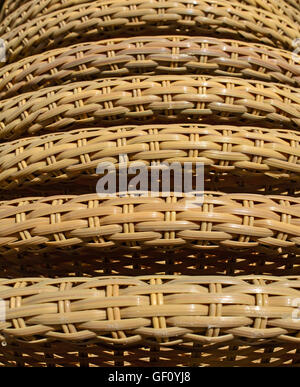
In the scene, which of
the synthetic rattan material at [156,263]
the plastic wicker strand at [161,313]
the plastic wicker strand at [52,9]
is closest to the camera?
the plastic wicker strand at [161,313]

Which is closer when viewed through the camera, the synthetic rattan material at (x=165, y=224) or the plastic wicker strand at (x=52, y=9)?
the synthetic rattan material at (x=165, y=224)

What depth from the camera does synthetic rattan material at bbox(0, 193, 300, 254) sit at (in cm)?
Result: 44

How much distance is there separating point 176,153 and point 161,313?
19 centimetres

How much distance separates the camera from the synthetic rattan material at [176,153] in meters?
0.47

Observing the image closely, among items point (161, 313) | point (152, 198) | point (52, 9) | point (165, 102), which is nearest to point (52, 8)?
point (52, 9)

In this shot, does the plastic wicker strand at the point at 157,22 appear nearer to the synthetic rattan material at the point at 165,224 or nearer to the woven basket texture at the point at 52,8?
the woven basket texture at the point at 52,8

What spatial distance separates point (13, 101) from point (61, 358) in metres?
0.37

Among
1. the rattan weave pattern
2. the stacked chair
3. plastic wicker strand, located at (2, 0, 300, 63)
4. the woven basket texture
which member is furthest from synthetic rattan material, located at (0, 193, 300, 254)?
the woven basket texture

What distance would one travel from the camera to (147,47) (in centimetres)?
56

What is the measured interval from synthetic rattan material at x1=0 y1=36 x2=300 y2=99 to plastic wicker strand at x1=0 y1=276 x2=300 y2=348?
310mm

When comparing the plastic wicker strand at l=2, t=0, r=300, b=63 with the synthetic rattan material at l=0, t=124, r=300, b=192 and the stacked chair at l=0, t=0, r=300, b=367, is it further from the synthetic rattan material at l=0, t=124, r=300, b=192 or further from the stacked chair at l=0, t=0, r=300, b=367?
the synthetic rattan material at l=0, t=124, r=300, b=192

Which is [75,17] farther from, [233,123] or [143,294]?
[143,294]

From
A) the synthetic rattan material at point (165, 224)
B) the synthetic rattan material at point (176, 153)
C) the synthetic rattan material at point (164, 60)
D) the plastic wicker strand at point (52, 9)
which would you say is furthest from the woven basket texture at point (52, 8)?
the synthetic rattan material at point (165, 224)
